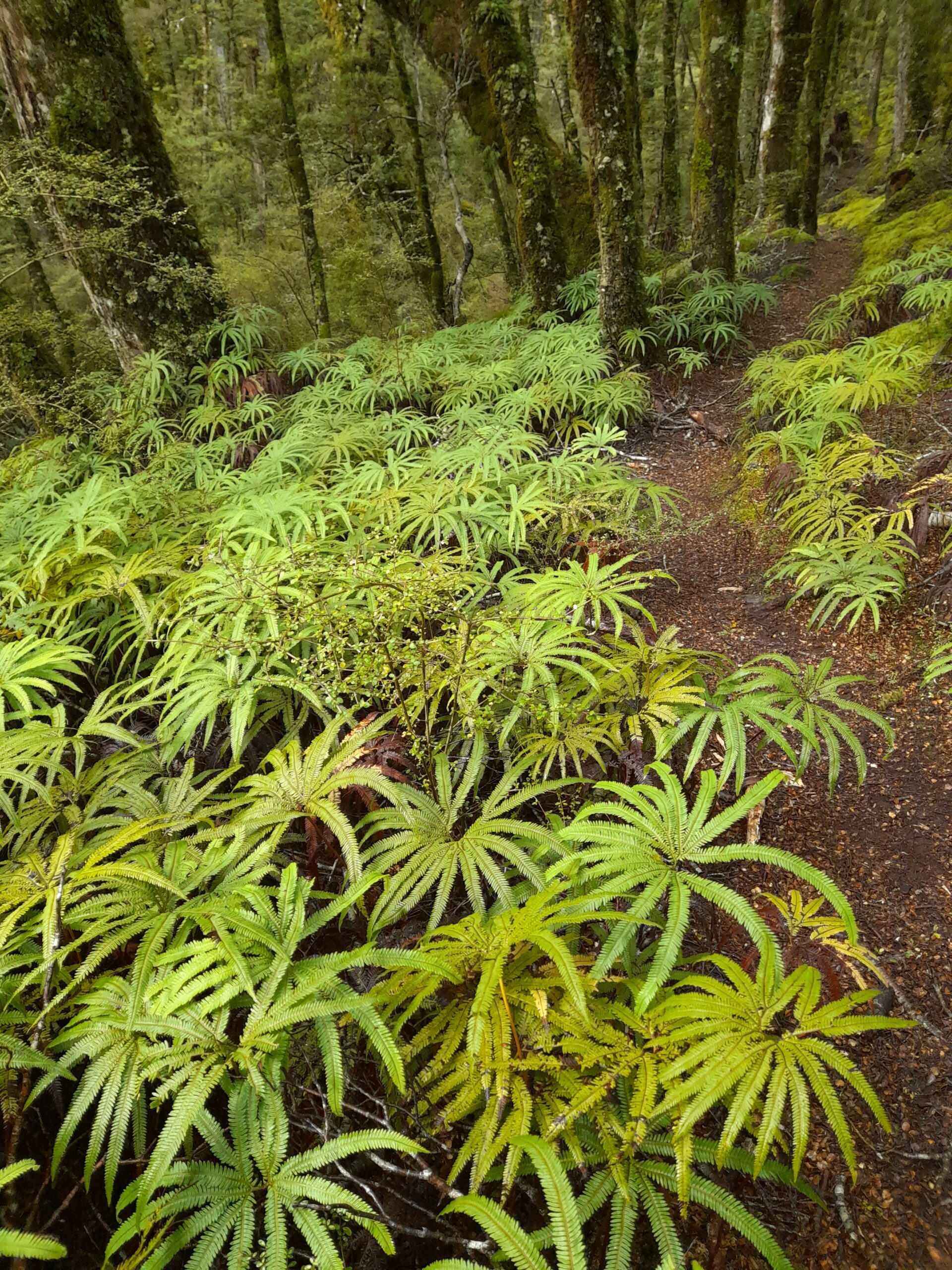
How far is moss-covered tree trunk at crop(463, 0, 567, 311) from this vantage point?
773cm

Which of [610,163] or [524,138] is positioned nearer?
[610,163]

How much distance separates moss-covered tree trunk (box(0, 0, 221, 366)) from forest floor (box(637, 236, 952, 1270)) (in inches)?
226

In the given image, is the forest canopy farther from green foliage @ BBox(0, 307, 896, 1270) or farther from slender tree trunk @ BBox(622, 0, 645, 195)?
slender tree trunk @ BBox(622, 0, 645, 195)

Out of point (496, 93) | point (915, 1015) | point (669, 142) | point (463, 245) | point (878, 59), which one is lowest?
point (915, 1015)

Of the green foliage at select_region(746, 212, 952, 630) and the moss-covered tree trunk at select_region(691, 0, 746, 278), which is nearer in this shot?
the green foliage at select_region(746, 212, 952, 630)

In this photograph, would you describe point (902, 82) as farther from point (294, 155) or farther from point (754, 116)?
point (294, 155)

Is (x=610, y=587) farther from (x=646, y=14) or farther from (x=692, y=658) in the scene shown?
(x=646, y=14)

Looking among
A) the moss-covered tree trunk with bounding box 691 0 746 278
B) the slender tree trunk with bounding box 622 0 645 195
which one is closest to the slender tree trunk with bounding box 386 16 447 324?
the slender tree trunk with bounding box 622 0 645 195

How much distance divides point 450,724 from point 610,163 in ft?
22.1

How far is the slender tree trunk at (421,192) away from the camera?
1105cm

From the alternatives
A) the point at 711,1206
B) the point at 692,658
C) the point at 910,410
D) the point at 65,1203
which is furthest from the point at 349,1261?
the point at 910,410

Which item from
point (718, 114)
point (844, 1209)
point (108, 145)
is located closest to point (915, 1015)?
point (844, 1209)

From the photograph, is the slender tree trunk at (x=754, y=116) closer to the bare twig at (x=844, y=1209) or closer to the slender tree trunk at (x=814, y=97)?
the slender tree trunk at (x=814, y=97)

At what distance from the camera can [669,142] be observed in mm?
12242
